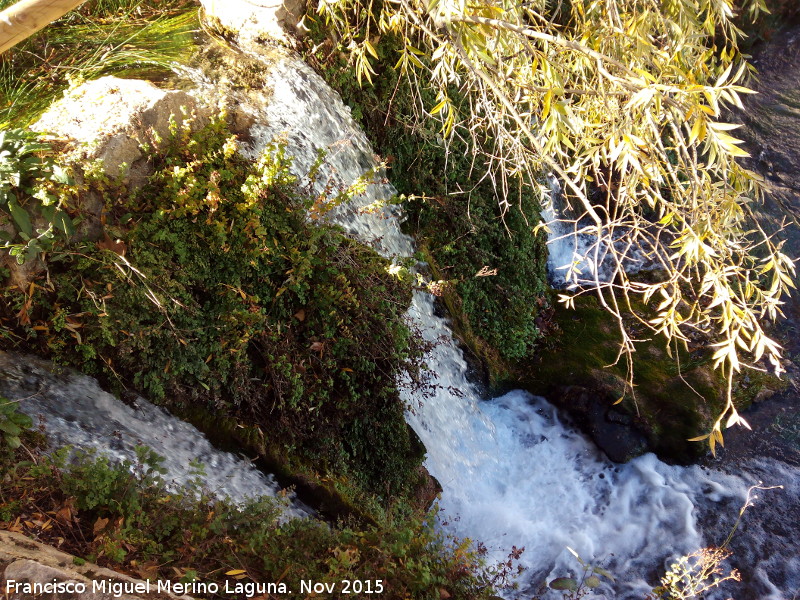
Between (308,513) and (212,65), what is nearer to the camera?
(308,513)

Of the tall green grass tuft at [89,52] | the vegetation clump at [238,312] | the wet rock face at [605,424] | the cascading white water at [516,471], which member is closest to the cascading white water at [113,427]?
the vegetation clump at [238,312]

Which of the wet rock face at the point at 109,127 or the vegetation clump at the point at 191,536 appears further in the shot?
the wet rock face at the point at 109,127

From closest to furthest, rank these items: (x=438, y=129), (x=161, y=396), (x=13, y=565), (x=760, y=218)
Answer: (x=13, y=565)
(x=161, y=396)
(x=438, y=129)
(x=760, y=218)

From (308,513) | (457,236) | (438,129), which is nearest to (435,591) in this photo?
(308,513)

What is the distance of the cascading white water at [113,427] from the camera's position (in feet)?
10.4

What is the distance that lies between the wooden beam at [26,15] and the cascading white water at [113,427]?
1.74 metres

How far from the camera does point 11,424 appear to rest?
2895 millimetres

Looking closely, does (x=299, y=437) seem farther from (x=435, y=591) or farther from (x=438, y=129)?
(x=438, y=129)

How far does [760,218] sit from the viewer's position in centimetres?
823

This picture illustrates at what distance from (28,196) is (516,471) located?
477 centimetres

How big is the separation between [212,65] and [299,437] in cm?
309

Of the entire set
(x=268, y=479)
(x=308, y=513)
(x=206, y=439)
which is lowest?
(x=308, y=513)

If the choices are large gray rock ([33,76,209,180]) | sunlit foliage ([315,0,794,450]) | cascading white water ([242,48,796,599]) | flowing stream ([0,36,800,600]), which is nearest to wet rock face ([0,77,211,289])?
large gray rock ([33,76,209,180])

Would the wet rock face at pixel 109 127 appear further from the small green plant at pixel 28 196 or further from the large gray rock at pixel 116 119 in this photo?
the small green plant at pixel 28 196
